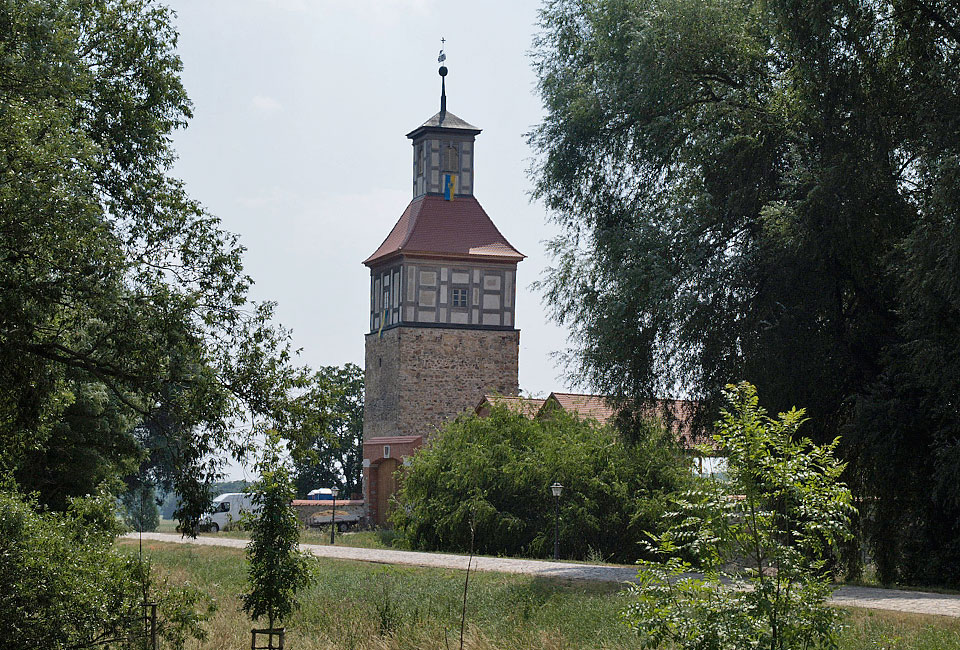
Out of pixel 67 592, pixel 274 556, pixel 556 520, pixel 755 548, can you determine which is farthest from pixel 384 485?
pixel 755 548

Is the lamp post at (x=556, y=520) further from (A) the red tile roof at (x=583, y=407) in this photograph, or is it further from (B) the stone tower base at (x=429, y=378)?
(B) the stone tower base at (x=429, y=378)

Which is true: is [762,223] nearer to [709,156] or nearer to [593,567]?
[709,156]

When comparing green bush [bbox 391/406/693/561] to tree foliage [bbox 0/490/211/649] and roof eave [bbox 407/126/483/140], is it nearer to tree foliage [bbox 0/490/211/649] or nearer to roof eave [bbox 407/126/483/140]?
tree foliage [bbox 0/490/211/649]

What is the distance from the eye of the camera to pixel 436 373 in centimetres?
4716

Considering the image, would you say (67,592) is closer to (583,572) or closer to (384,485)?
(583,572)

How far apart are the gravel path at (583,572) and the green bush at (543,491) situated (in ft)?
7.96

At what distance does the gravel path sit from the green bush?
7.96ft

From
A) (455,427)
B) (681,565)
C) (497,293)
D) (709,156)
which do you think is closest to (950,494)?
(709,156)

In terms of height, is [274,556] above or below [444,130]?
below

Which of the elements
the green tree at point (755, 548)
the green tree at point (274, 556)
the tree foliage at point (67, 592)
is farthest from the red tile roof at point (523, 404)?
the green tree at point (755, 548)

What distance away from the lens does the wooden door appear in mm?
46312

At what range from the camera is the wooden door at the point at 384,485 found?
46.3m

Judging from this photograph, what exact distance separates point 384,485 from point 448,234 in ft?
34.7

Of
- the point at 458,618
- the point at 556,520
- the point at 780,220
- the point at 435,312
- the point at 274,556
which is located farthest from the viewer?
the point at 435,312
